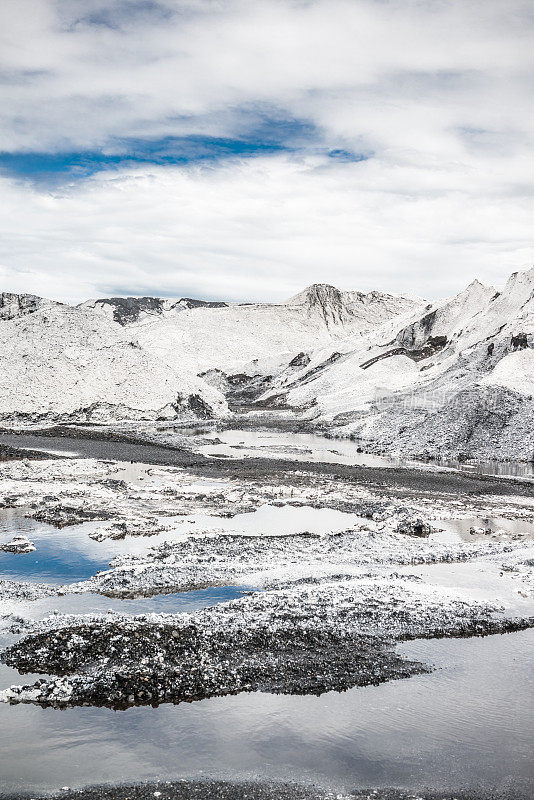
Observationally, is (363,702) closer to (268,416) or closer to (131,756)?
(131,756)

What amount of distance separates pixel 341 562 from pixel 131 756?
789cm

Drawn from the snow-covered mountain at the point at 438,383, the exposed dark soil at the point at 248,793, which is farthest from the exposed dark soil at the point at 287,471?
the exposed dark soil at the point at 248,793

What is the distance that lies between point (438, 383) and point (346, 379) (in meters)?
23.1

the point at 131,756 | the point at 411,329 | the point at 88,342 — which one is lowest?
the point at 131,756

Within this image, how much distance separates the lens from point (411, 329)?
9469 centimetres

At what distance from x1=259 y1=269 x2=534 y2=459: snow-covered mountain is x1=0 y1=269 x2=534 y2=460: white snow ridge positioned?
11 centimetres

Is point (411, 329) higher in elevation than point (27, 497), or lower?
higher

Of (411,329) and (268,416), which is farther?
(411,329)

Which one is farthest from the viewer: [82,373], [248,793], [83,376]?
[82,373]

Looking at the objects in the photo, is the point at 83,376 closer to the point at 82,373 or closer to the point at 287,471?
the point at 82,373

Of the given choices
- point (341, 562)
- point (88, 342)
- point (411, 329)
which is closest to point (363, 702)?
point (341, 562)

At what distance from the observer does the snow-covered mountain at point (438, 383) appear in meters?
34.9

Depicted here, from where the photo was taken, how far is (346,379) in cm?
7219

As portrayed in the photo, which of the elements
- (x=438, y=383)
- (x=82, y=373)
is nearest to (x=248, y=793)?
(x=438, y=383)
